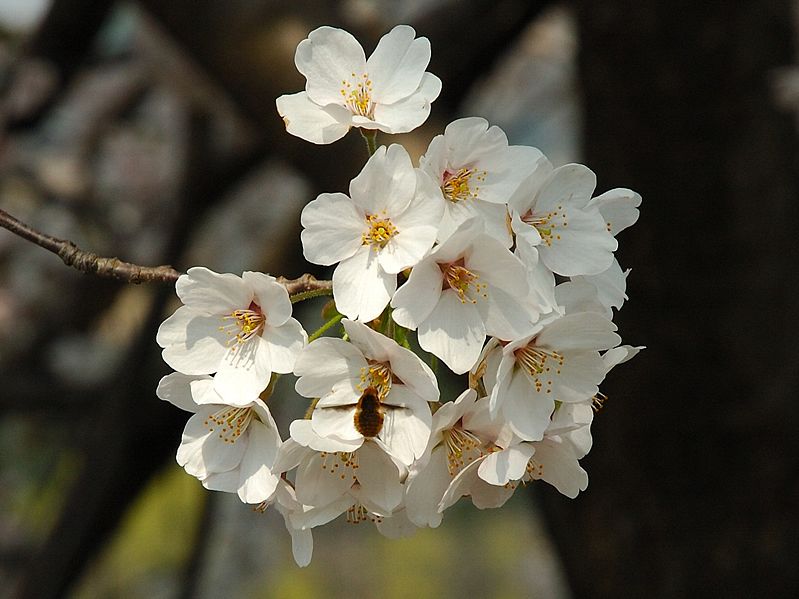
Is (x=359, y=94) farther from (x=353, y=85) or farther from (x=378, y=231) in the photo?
(x=378, y=231)

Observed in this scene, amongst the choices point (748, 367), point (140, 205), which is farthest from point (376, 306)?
point (140, 205)

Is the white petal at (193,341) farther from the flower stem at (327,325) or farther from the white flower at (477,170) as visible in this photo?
the white flower at (477,170)

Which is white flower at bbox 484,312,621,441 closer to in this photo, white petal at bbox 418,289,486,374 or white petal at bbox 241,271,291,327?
white petal at bbox 418,289,486,374

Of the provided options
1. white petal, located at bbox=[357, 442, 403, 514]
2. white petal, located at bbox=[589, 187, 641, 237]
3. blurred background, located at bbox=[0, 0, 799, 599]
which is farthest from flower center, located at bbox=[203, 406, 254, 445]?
blurred background, located at bbox=[0, 0, 799, 599]

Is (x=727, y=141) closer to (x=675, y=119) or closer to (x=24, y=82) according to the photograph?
(x=675, y=119)

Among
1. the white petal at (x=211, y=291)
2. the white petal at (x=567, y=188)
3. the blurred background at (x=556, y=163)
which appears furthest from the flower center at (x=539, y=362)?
the blurred background at (x=556, y=163)
